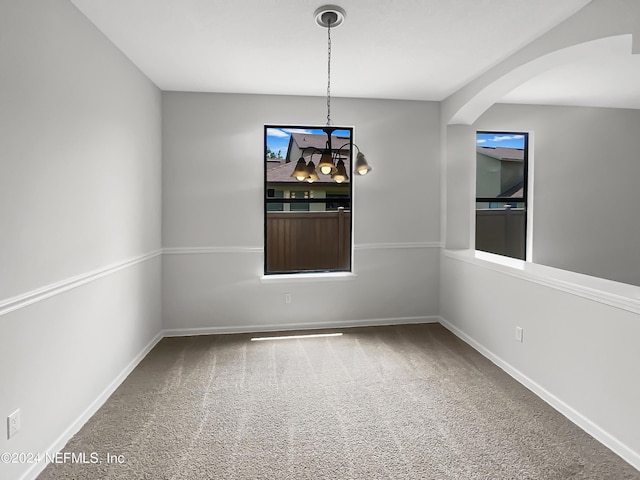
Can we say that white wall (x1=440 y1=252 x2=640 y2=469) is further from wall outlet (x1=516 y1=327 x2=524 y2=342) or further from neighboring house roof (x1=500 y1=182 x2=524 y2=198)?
neighboring house roof (x1=500 y1=182 x2=524 y2=198)

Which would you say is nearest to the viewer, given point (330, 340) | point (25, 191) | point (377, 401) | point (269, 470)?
point (25, 191)

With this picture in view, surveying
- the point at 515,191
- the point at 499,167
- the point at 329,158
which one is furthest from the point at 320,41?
the point at 515,191

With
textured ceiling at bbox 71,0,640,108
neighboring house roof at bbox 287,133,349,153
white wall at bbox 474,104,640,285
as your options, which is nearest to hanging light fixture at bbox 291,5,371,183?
textured ceiling at bbox 71,0,640,108

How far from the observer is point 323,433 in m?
2.47

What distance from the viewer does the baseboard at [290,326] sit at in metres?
4.32

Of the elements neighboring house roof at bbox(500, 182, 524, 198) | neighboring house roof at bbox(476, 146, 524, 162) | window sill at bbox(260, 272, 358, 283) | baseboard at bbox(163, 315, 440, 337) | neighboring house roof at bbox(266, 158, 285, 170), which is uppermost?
neighboring house roof at bbox(476, 146, 524, 162)

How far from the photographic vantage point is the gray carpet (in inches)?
84.0

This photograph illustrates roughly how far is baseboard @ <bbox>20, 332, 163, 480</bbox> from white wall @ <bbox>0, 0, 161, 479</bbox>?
0.05ft

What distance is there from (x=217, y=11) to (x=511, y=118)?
11.5ft

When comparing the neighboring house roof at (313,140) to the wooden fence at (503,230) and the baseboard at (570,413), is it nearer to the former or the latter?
the wooden fence at (503,230)

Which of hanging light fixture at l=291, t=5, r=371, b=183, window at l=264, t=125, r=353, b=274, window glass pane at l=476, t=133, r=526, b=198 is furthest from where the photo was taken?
window glass pane at l=476, t=133, r=526, b=198

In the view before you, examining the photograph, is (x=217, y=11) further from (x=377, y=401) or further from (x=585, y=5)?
(x=377, y=401)

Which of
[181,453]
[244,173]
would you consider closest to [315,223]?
[244,173]

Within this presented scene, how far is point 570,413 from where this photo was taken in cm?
264
